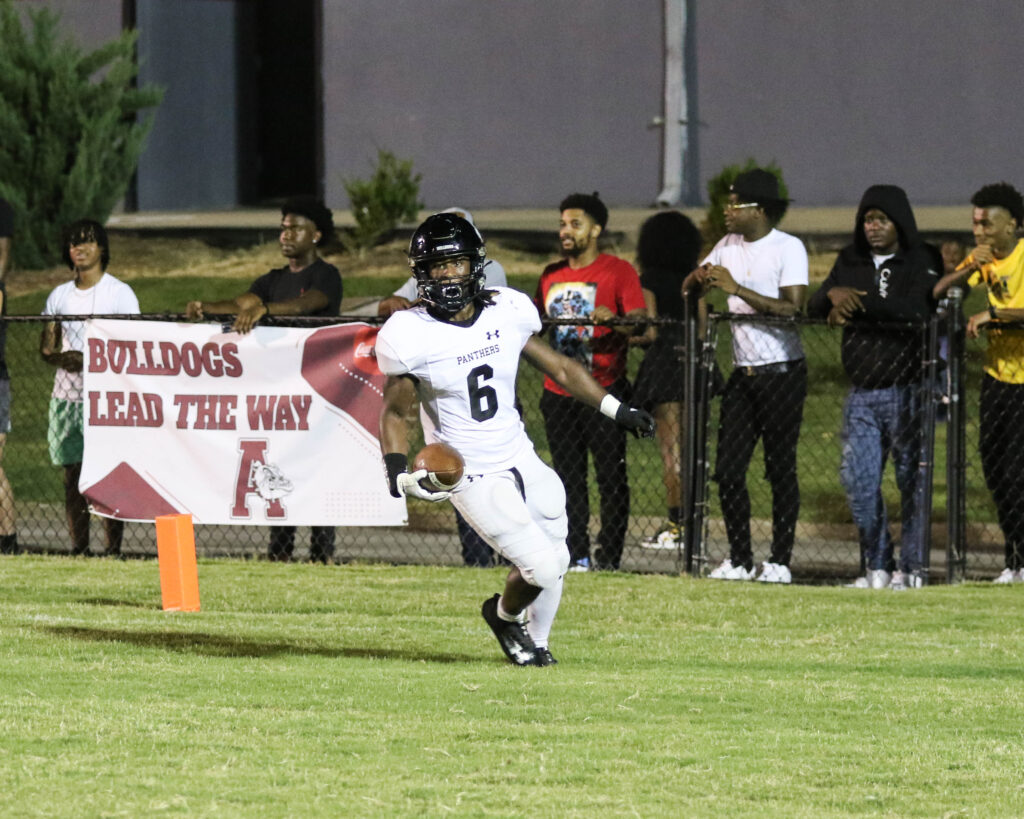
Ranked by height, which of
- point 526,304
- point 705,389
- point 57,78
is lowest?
point 705,389

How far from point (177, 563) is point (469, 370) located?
263 cm

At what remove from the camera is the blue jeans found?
11.2 meters

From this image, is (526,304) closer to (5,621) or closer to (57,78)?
(5,621)

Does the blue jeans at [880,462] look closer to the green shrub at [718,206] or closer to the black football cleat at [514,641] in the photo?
the black football cleat at [514,641]

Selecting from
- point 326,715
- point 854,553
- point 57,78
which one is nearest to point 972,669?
point 326,715

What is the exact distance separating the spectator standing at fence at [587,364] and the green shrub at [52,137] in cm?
1489

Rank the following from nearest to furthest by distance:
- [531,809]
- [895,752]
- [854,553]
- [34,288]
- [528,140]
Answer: [531,809]
[895,752]
[854,553]
[34,288]
[528,140]

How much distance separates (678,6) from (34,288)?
1004cm

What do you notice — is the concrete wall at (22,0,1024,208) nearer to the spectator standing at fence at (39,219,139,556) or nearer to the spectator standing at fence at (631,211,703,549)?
the spectator standing at fence at (631,211,703,549)

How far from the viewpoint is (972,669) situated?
28.6 ft

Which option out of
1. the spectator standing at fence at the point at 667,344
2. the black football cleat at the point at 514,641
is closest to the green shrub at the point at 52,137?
the spectator standing at fence at the point at 667,344

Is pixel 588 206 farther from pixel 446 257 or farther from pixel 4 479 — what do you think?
pixel 4 479

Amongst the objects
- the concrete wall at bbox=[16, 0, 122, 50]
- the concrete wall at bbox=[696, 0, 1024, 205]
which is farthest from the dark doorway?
the concrete wall at bbox=[696, 0, 1024, 205]

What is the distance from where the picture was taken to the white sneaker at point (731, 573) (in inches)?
460
